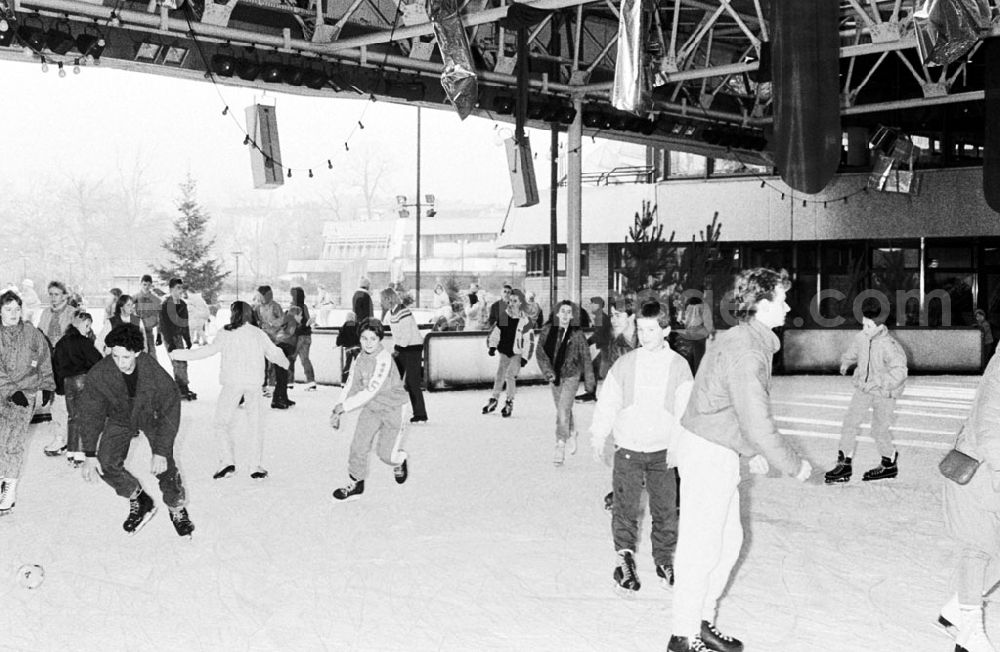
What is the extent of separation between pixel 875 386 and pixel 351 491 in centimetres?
396

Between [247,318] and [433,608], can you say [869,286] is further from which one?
[433,608]

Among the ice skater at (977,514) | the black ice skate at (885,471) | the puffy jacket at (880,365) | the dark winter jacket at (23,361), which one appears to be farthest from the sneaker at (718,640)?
the black ice skate at (885,471)

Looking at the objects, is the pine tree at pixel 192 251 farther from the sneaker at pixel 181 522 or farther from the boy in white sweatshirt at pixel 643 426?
the boy in white sweatshirt at pixel 643 426

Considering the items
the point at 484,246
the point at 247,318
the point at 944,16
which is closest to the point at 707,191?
the point at 944,16

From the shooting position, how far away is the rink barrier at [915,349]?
808 inches

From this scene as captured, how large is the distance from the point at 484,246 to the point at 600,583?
4794cm

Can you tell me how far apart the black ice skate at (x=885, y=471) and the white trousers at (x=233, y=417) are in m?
4.75

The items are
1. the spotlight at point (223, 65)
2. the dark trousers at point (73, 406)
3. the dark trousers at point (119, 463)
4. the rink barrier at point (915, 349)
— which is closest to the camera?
the dark trousers at point (119, 463)

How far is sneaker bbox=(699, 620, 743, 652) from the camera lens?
13.9 feet

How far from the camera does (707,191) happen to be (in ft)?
89.6

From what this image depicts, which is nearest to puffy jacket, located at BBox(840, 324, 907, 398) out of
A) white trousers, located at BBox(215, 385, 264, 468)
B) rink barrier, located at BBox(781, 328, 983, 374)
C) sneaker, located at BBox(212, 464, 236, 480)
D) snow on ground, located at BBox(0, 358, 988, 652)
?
snow on ground, located at BBox(0, 358, 988, 652)

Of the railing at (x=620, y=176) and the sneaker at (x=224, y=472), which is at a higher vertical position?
the railing at (x=620, y=176)

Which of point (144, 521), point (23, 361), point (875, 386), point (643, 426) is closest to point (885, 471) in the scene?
point (875, 386)

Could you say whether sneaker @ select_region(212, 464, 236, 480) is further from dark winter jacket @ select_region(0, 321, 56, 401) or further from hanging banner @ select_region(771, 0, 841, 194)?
hanging banner @ select_region(771, 0, 841, 194)
